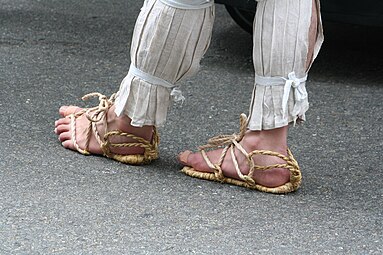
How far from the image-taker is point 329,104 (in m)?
4.25

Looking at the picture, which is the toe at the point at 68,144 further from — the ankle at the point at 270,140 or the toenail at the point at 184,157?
the ankle at the point at 270,140

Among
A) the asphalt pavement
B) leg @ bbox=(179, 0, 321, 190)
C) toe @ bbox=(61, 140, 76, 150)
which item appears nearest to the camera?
the asphalt pavement

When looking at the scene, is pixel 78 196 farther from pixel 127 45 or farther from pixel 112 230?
pixel 127 45

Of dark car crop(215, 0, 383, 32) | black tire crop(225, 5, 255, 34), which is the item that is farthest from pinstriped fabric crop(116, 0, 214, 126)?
black tire crop(225, 5, 255, 34)

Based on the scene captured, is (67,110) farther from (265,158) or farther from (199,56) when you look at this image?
(265,158)

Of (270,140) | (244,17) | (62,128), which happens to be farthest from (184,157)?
(244,17)

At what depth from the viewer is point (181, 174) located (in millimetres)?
3252

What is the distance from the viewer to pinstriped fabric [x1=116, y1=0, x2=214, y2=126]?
3.07m

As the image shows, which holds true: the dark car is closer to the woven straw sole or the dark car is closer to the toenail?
the toenail

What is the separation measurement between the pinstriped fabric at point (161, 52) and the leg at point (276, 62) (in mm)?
183

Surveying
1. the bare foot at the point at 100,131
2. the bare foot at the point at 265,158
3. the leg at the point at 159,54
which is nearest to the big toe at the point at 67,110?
the bare foot at the point at 100,131

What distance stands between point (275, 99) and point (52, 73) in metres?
1.66

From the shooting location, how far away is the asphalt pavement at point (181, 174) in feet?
→ 8.93

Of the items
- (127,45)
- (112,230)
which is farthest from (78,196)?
(127,45)
